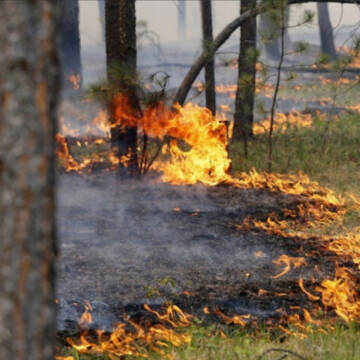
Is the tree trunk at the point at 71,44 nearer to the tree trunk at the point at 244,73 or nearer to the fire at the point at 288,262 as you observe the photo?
the tree trunk at the point at 244,73

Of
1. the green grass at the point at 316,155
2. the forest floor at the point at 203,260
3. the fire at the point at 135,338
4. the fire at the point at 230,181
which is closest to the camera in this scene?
the fire at the point at 135,338

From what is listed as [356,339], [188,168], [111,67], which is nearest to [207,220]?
[188,168]

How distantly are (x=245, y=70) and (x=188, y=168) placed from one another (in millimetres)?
3446

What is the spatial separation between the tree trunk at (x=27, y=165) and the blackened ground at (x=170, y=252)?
330 cm

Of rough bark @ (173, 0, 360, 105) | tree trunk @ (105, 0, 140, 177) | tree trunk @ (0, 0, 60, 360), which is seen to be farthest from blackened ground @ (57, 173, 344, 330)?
tree trunk @ (0, 0, 60, 360)

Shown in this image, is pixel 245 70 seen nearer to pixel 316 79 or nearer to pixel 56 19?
pixel 56 19

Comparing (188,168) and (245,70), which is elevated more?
(245,70)

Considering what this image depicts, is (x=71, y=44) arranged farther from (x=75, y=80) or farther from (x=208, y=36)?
(x=208, y=36)

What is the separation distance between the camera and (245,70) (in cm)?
1329

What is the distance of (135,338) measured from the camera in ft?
16.5

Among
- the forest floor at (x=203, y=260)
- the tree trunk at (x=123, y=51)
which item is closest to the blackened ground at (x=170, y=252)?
the forest floor at (x=203, y=260)

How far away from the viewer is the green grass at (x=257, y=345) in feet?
14.5

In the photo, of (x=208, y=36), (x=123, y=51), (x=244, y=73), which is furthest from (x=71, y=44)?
(x=123, y=51)

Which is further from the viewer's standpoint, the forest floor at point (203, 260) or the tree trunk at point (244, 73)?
the tree trunk at point (244, 73)
